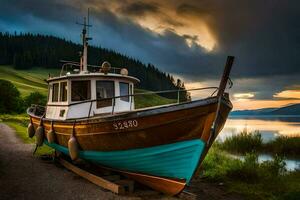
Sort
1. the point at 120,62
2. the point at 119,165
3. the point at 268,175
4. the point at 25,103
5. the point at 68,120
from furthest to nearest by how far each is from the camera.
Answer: the point at 120,62
the point at 25,103
the point at 268,175
the point at 68,120
the point at 119,165

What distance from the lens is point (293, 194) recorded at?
10.9 meters

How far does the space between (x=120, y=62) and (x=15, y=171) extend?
394ft

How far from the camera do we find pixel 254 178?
1347 centimetres

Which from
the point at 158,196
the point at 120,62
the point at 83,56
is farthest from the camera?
the point at 120,62

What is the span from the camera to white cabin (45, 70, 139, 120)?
1257 cm

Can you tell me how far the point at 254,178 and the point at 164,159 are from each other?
17.8 ft

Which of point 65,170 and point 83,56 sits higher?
point 83,56

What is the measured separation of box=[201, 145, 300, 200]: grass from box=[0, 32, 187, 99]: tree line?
336 ft

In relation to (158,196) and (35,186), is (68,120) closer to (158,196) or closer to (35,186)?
(35,186)

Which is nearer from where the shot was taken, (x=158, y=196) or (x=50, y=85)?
(x=158, y=196)

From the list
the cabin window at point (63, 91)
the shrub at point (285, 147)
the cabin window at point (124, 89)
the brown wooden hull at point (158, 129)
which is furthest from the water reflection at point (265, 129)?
the brown wooden hull at point (158, 129)

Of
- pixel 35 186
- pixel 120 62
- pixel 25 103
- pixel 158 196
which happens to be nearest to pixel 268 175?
pixel 158 196

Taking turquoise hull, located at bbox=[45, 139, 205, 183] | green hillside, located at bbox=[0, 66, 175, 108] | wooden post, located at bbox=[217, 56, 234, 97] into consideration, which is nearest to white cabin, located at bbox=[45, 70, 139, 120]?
turquoise hull, located at bbox=[45, 139, 205, 183]

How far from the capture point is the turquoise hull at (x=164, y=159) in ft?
30.4
